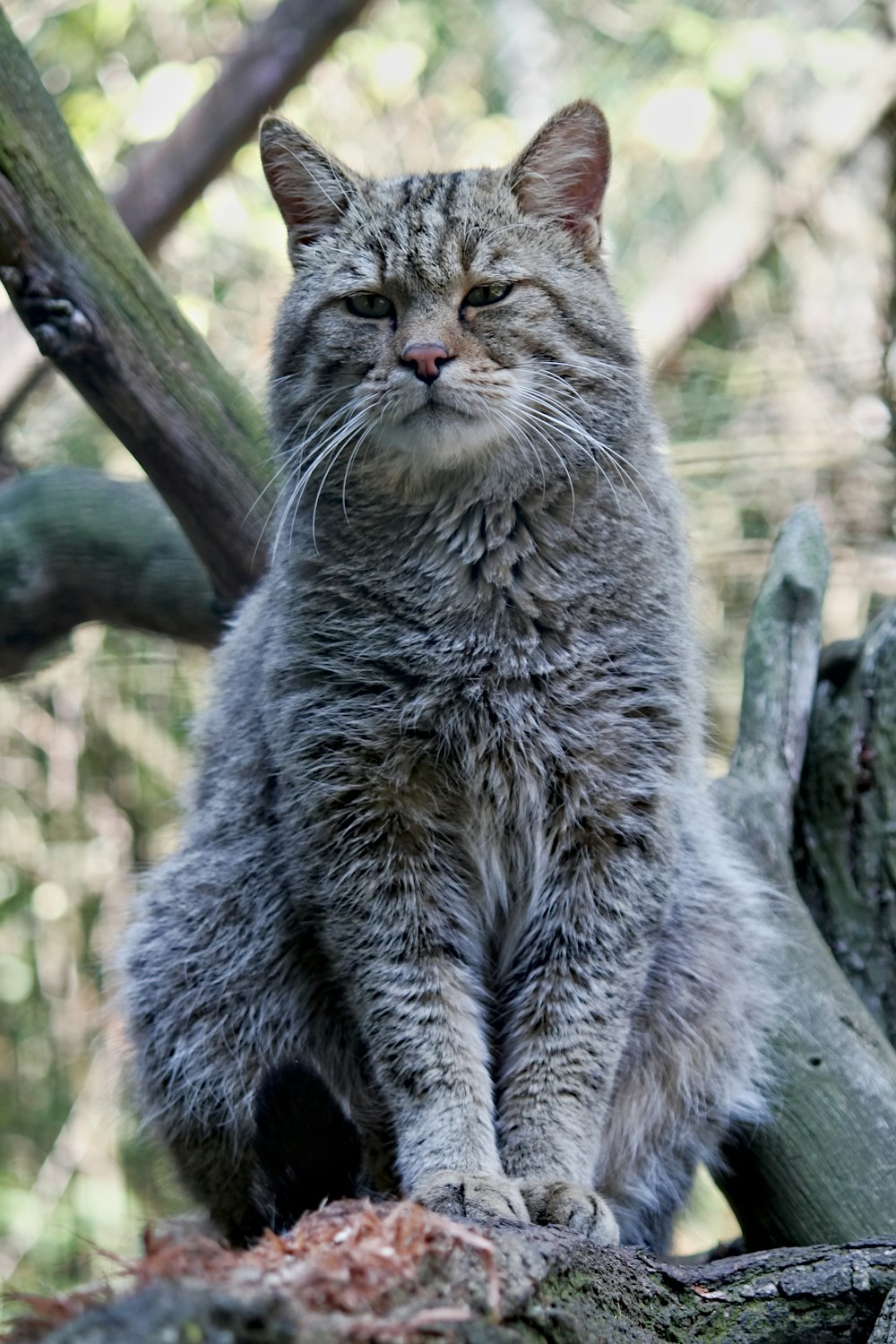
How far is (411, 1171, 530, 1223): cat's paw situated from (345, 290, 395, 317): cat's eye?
154 cm

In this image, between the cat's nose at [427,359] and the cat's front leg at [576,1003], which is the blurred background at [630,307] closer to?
the cat's front leg at [576,1003]

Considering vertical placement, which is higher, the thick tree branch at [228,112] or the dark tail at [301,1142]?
the thick tree branch at [228,112]

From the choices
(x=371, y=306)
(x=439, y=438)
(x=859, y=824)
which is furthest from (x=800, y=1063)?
(x=371, y=306)

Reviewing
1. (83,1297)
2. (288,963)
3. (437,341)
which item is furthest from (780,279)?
(83,1297)

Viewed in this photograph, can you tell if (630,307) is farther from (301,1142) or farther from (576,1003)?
(301,1142)

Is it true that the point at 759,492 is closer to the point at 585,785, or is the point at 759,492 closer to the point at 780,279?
the point at 780,279

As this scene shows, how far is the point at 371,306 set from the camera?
2.60 m

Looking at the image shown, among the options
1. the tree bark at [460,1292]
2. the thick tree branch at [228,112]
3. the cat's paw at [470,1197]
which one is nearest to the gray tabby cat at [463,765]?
the cat's paw at [470,1197]

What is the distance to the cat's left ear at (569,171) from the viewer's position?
8.64 feet

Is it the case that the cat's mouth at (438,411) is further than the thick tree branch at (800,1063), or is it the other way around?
the thick tree branch at (800,1063)

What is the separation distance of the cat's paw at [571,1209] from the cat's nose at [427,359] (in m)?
1.37

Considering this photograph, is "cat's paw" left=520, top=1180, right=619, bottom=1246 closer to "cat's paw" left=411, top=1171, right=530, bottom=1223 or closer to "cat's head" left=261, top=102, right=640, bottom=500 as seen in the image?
"cat's paw" left=411, top=1171, right=530, bottom=1223

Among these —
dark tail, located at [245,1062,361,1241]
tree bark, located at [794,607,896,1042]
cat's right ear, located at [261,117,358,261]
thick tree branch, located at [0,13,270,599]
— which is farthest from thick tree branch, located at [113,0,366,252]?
dark tail, located at [245,1062,361,1241]

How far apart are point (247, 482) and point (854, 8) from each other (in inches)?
123
